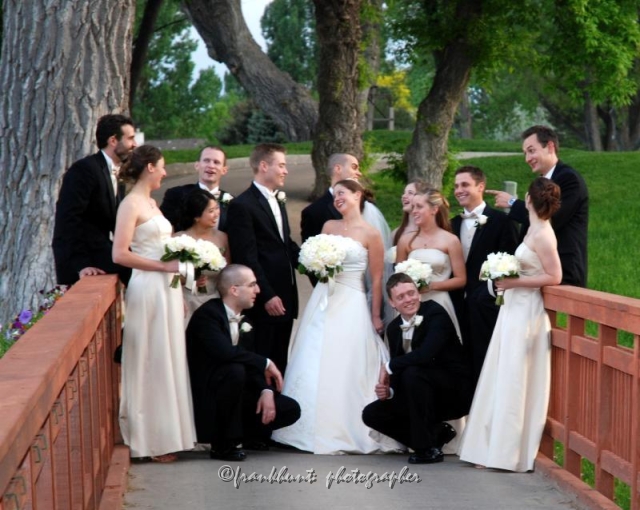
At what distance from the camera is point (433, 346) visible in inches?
325

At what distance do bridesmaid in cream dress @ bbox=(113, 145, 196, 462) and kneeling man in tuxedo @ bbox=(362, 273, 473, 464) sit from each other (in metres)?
1.44

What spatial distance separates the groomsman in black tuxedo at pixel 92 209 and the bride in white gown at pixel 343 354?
67.6 inches

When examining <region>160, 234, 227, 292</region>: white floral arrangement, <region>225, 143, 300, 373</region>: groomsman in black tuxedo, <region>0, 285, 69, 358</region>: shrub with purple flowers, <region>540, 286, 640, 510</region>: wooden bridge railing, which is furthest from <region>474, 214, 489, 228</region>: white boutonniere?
<region>0, 285, 69, 358</region>: shrub with purple flowers

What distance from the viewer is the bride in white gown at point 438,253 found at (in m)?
8.80

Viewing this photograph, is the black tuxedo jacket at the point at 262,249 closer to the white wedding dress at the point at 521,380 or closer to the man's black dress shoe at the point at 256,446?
the man's black dress shoe at the point at 256,446

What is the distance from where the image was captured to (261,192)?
909cm

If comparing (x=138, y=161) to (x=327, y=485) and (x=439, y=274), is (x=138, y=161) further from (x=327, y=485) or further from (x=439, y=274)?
(x=439, y=274)

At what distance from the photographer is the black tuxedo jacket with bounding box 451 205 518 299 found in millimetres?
8664

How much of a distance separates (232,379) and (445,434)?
5.23 ft

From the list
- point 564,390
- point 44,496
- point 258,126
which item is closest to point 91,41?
point 564,390

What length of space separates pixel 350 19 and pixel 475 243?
40.3 feet

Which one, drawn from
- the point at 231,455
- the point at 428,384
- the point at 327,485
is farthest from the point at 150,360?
the point at 428,384

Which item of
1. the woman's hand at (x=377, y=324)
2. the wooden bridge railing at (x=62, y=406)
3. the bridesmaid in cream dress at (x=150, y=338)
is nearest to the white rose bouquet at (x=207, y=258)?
the bridesmaid in cream dress at (x=150, y=338)

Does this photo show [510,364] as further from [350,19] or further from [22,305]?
[350,19]
